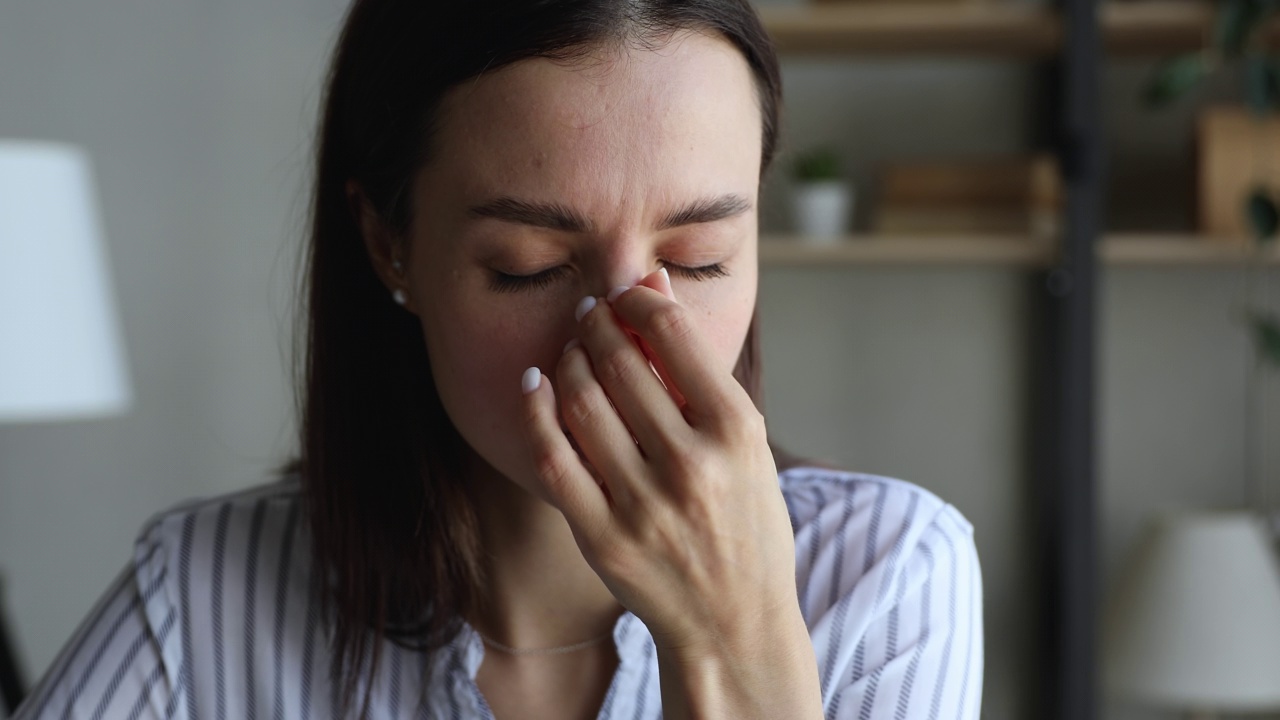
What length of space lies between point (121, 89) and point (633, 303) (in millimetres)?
2185

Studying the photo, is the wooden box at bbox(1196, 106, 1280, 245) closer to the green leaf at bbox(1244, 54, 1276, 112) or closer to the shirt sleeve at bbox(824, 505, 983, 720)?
the green leaf at bbox(1244, 54, 1276, 112)

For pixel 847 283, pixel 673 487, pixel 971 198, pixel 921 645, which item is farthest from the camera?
pixel 847 283

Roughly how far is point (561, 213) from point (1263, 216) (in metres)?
1.63

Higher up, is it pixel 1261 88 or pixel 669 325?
pixel 1261 88

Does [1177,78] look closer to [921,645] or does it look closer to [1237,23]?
[1237,23]

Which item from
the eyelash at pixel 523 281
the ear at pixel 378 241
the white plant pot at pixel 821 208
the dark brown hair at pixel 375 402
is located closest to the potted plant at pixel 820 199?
the white plant pot at pixel 821 208

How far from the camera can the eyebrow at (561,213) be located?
714mm

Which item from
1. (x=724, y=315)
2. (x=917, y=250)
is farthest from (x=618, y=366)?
(x=917, y=250)

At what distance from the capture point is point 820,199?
84.5 inches

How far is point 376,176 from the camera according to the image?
0.85 metres

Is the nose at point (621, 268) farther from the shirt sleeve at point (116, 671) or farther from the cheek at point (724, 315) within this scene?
the shirt sleeve at point (116, 671)

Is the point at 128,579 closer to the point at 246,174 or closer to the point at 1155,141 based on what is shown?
the point at 246,174

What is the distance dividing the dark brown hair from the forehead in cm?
8

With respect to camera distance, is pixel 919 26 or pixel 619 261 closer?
pixel 619 261
